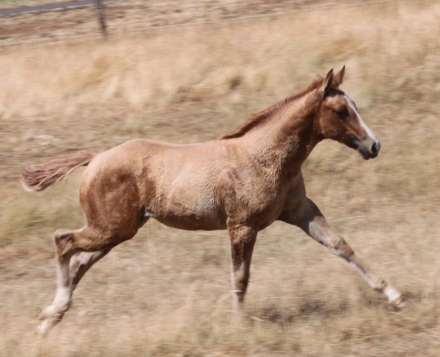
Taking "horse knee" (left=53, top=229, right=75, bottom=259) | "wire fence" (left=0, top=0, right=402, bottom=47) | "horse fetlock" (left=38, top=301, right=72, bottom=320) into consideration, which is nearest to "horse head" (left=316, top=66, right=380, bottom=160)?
"horse knee" (left=53, top=229, right=75, bottom=259)

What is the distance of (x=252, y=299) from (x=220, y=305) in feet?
1.46

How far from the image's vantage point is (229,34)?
1404cm

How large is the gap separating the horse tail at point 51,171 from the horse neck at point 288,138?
142 centimetres

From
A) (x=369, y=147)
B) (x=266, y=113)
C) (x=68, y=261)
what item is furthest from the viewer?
(x=68, y=261)

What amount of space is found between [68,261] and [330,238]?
211 centimetres

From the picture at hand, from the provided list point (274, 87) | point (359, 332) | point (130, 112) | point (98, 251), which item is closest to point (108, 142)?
point (130, 112)

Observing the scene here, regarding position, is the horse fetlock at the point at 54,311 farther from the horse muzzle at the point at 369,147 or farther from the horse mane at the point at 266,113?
the horse muzzle at the point at 369,147

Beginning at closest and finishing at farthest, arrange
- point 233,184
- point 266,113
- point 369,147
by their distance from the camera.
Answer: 1. point 369,147
2. point 233,184
3. point 266,113

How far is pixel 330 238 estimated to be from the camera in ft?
21.0

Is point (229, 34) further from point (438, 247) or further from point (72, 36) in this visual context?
point (438, 247)

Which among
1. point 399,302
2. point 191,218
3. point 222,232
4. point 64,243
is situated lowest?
point 222,232

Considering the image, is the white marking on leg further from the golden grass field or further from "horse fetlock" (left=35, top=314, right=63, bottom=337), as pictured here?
"horse fetlock" (left=35, top=314, right=63, bottom=337)

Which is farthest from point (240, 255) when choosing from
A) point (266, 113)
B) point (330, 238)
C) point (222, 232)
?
point (222, 232)

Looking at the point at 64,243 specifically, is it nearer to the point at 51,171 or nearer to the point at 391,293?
the point at 51,171
